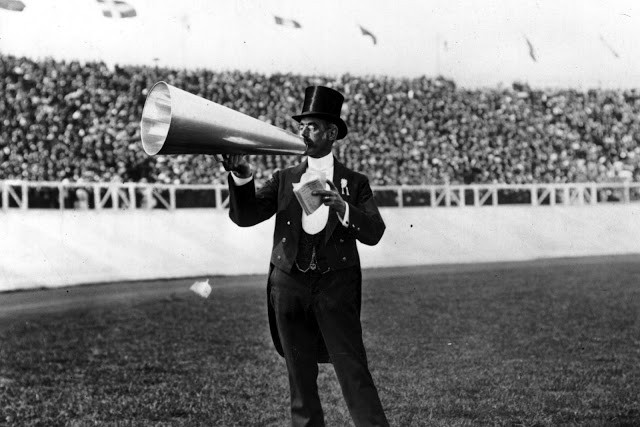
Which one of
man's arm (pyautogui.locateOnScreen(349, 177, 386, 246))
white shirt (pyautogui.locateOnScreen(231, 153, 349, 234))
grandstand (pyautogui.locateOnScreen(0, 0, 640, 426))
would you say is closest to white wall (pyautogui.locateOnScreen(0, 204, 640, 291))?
grandstand (pyautogui.locateOnScreen(0, 0, 640, 426))

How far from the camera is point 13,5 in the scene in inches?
374

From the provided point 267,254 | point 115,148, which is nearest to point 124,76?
point 115,148

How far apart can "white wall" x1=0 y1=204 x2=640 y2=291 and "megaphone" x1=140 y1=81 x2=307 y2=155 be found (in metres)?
8.97

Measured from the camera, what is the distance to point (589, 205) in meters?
17.9

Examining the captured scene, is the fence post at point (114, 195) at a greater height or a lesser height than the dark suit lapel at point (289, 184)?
lesser

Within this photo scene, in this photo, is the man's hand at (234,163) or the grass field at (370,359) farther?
the grass field at (370,359)

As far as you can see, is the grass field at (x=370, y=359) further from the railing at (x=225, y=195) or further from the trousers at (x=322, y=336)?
the railing at (x=225, y=195)

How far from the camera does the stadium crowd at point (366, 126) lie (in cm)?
1731

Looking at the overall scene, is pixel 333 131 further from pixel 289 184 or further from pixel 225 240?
pixel 225 240

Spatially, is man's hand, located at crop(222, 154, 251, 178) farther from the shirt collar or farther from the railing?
the railing

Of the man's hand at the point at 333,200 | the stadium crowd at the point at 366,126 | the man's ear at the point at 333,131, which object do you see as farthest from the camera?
the stadium crowd at the point at 366,126

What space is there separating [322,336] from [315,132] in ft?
2.76

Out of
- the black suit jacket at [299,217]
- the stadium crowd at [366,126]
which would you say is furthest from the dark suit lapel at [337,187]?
the stadium crowd at [366,126]

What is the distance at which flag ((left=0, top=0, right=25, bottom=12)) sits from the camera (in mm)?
9242
